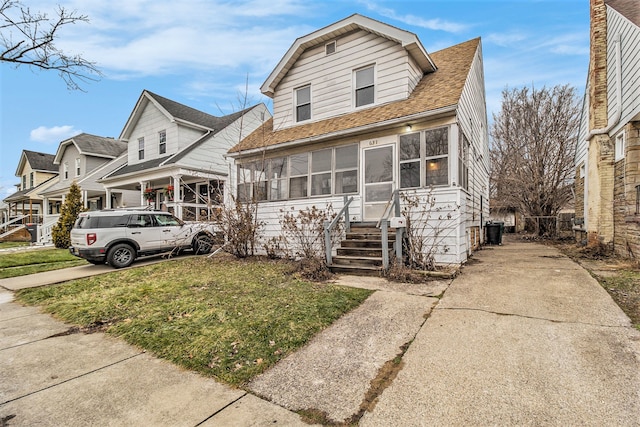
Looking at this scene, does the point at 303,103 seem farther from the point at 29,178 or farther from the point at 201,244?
the point at 29,178

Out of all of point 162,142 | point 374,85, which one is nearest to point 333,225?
point 374,85

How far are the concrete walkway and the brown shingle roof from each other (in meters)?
5.32

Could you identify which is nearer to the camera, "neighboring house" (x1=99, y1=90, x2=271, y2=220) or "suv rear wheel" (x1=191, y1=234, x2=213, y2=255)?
"suv rear wheel" (x1=191, y1=234, x2=213, y2=255)

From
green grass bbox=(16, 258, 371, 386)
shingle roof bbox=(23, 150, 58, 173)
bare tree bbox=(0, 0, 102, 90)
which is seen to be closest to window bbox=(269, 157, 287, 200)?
green grass bbox=(16, 258, 371, 386)

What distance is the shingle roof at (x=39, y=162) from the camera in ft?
87.8

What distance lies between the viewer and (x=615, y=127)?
27.6ft

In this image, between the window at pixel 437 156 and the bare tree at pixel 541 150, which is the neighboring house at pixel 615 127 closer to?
the window at pixel 437 156

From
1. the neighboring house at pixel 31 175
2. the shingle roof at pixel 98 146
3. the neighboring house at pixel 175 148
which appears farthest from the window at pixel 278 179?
the neighboring house at pixel 31 175

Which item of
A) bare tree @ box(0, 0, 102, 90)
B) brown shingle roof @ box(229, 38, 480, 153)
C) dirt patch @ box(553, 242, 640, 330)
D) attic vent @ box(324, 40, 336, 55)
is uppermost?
attic vent @ box(324, 40, 336, 55)

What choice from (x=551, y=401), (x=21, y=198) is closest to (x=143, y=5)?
(x=551, y=401)

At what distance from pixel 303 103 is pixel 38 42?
7744 millimetres

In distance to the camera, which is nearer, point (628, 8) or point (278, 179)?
point (628, 8)

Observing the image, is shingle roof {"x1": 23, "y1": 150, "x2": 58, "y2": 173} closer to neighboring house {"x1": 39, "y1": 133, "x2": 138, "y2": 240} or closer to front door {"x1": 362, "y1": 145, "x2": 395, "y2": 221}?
neighboring house {"x1": 39, "y1": 133, "x2": 138, "y2": 240}

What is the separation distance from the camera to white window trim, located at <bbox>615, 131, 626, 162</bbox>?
8033 mm
